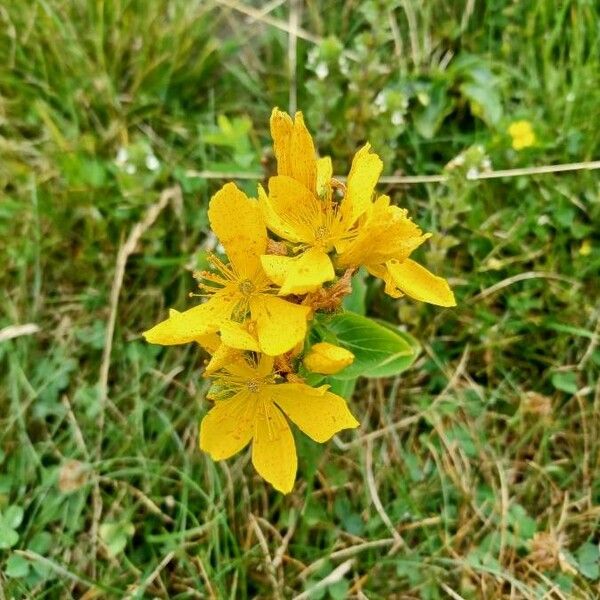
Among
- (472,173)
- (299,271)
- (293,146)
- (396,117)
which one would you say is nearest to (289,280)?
(299,271)

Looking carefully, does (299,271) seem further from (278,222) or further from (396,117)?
(396,117)

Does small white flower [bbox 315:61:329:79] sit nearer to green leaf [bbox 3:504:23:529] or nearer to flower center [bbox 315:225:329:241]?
flower center [bbox 315:225:329:241]

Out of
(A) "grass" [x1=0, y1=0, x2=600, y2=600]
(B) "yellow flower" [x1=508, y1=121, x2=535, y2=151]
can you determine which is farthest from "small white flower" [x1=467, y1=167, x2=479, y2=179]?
(B) "yellow flower" [x1=508, y1=121, x2=535, y2=151]

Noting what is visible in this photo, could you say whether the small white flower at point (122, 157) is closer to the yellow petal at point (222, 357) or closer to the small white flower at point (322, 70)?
the small white flower at point (322, 70)

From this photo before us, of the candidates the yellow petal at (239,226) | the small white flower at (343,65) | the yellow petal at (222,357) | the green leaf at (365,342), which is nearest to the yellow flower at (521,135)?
the small white flower at (343,65)

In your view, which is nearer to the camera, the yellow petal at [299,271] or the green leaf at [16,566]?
the yellow petal at [299,271]

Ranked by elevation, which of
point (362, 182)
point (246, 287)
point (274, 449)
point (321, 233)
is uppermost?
point (362, 182)
